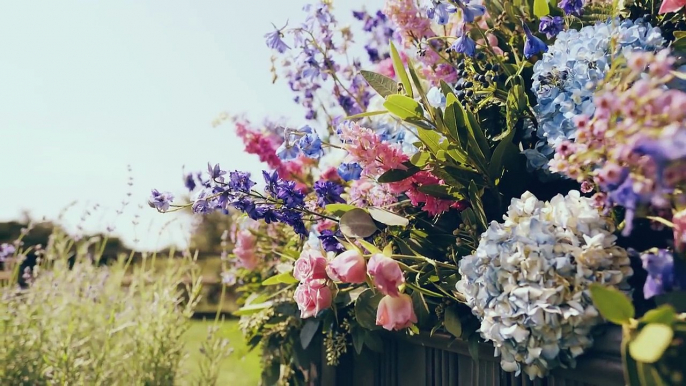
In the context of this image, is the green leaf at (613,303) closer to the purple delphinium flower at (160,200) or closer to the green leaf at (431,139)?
the green leaf at (431,139)

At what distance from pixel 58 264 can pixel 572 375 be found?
7.06 ft

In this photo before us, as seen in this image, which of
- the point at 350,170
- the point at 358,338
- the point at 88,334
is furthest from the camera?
the point at 88,334

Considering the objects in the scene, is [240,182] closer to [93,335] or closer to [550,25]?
[550,25]

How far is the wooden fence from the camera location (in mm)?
644

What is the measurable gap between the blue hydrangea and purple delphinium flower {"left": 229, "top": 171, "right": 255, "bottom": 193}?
44cm

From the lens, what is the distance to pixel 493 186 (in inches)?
34.5

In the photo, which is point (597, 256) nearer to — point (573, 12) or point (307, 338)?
point (573, 12)

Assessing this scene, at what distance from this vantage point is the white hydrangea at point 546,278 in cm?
65

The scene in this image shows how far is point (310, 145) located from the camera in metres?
0.98

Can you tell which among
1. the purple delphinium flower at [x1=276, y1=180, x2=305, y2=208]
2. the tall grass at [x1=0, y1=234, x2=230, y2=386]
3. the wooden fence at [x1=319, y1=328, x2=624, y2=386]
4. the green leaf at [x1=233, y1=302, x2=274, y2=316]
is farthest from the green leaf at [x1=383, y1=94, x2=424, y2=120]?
the tall grass at [x1=0, y1=234, x2=230, y2=386]

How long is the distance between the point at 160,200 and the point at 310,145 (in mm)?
267

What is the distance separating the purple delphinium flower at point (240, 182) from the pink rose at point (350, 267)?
0.20m

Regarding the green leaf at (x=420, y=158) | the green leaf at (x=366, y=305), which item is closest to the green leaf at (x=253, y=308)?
the green leaf at (x=366, y=305)

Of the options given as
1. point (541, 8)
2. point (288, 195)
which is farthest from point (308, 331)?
point (541, 8)
